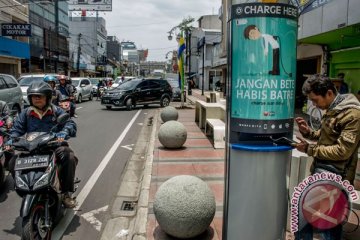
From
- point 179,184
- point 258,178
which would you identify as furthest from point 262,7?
point 179,184

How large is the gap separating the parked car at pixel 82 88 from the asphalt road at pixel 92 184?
12863 millimetres

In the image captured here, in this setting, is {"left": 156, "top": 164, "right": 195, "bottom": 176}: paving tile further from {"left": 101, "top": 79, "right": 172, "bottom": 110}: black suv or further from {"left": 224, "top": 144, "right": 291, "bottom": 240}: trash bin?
{"left": 101, "top": 79, "right": 172, "bottom": 110}: black suv

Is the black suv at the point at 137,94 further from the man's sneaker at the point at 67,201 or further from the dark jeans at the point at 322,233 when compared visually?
the dark jeans at the point at 322,233

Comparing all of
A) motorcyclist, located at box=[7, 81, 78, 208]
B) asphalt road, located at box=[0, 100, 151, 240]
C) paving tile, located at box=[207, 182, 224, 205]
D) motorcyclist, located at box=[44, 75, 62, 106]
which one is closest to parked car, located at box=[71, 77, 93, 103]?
asphalt road, located at box=[0, 100, 151, 240]

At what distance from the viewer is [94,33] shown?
83.6 metres

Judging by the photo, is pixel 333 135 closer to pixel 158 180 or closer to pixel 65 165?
pixel 65 165

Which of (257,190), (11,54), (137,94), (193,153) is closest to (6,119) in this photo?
(193,153)

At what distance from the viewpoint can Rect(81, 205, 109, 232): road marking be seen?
195 inches

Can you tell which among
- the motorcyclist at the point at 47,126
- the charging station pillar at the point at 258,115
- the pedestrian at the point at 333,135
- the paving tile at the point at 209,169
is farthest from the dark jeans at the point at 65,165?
the paving tile at the point at 209,169

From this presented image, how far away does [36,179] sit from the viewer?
3.96m

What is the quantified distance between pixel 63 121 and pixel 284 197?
2.71 metres

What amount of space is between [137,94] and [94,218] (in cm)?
1641

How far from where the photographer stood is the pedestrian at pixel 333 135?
2977mm

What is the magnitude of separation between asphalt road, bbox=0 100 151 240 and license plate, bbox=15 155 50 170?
1110 millimetres
